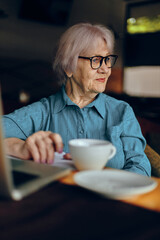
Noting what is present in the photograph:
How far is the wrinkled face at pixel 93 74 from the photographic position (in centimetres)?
156

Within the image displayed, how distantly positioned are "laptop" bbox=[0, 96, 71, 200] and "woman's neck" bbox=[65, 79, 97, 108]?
0.85 m

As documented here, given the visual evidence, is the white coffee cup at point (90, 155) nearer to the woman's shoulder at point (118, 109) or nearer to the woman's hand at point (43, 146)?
the woman's hand at point (43, 146)

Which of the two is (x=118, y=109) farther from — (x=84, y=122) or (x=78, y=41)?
(x=78, y=41)

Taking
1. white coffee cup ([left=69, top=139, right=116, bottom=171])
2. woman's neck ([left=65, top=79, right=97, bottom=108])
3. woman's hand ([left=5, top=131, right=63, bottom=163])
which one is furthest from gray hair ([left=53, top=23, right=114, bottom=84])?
white coffee cup ([left=69, top=139, right=116, bottom=171])

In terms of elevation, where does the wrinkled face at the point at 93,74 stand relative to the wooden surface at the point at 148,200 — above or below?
above

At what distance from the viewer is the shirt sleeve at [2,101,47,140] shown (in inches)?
55.7

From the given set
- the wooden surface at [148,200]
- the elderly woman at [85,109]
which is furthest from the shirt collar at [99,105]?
the wooden surface at [148,200]

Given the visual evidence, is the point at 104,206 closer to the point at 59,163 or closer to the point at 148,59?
the point at 59,163

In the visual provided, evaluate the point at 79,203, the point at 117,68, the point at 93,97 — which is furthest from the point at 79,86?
the point at 117,68

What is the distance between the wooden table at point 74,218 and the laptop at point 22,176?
0.02m

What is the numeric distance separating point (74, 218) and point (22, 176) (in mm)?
209

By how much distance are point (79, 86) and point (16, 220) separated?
119cm

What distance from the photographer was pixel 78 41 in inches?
62.7

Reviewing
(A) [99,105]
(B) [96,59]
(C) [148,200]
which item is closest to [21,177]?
(C) [148,200]
